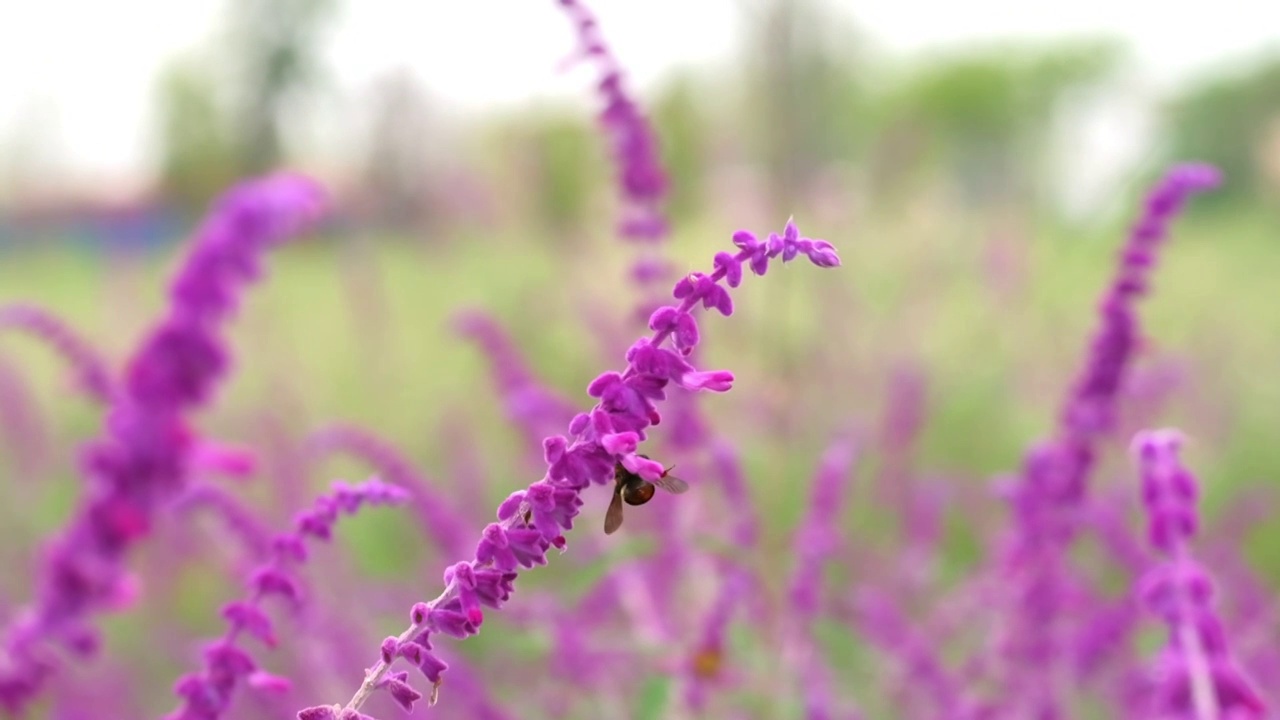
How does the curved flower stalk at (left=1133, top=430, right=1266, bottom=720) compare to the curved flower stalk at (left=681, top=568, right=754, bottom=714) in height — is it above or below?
below

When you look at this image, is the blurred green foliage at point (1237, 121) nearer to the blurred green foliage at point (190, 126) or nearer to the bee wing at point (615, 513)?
the bee wing at point (615, 513)

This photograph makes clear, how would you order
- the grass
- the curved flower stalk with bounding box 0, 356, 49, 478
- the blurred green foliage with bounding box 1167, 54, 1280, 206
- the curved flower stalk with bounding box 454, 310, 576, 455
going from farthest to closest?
the blurred green foliage with bounding box 1167, 54, 1280, 206
the grass
the curved flower stalk with bounding box 0, 356, 49, 478
the curved flower stalk with bounding box 454, 310, 576, 455

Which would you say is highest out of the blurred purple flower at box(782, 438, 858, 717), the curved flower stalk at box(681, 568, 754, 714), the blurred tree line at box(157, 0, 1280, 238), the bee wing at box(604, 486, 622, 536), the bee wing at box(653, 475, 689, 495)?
the blurred tree line at box(157, 0, 1280, 238)

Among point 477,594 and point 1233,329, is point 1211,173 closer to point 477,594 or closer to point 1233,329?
point 477,594

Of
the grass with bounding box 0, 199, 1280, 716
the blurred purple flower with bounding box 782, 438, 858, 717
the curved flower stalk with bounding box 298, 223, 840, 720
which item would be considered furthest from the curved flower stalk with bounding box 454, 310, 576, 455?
the curved flower stalk with bounding box 298, 223, 840, 720

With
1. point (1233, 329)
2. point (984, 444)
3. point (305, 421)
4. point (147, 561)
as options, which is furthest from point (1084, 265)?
point (147, 561)

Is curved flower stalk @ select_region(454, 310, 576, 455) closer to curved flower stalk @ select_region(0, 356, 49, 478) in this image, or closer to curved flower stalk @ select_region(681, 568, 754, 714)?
curved flower stalk @ select_region(681, 568, 754, 714)
